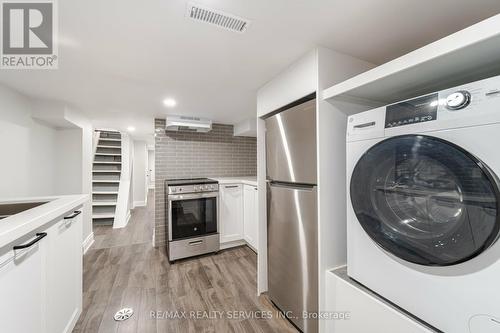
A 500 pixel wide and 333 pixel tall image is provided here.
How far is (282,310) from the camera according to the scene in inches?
64.4

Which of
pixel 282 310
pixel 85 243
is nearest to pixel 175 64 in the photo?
pixel 282 310

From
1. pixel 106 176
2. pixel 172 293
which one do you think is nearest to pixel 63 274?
pixel 172 293

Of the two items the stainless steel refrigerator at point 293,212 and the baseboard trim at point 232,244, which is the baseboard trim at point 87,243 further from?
the stainless steel refrigerator at point 293,212

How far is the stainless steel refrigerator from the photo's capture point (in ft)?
4.36

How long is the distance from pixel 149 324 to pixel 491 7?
297 cm

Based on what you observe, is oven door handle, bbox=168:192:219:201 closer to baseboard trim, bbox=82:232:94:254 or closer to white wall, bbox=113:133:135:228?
baseboard trim, bbox=82:232:94:254

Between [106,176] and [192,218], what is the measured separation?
3.29m

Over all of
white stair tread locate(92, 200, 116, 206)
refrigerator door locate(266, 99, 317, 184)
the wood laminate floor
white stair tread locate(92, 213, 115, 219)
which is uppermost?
refrigerator door locate(266, 99, 317, 184)

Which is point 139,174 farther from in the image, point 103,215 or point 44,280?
point 44,280

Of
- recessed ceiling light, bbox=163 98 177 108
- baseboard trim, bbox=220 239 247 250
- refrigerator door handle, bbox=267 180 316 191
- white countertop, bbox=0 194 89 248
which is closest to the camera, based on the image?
white countertop, bbox=0 194 89 248

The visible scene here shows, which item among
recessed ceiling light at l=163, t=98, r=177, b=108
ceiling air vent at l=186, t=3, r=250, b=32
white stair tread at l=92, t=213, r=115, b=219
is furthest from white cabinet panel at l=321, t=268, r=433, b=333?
white stair tread at l=92, t=213, r=115, b=219

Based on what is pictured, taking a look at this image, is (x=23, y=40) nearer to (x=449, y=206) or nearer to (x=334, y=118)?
(x=334, y=118)

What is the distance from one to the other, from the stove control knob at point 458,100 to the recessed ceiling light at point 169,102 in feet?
7.78

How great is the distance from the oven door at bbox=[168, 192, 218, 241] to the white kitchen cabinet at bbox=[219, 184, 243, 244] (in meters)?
0.13
